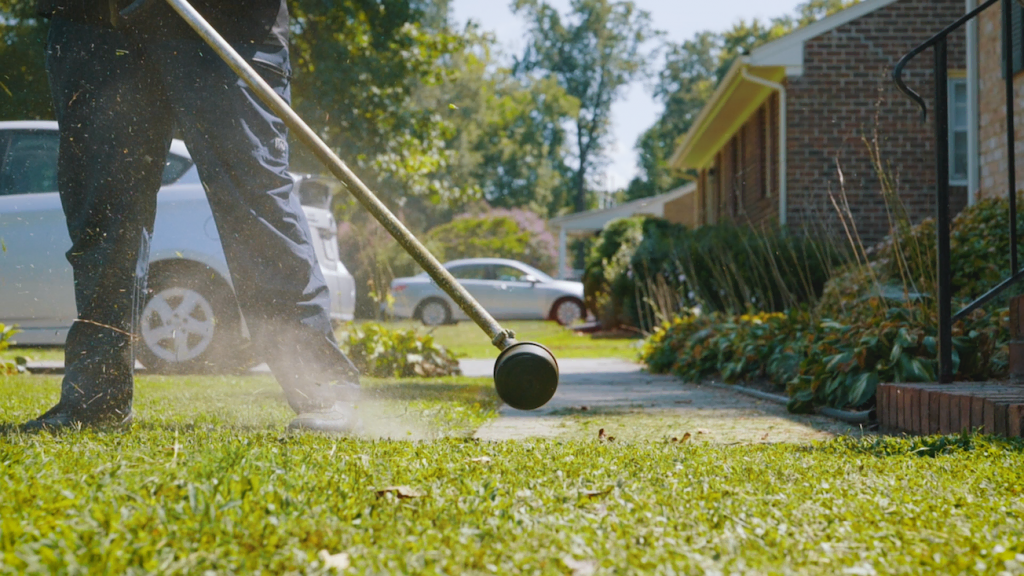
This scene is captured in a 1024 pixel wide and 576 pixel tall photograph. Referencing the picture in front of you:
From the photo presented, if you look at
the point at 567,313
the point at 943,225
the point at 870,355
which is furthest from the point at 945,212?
the point at 567,313

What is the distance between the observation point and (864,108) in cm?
1284

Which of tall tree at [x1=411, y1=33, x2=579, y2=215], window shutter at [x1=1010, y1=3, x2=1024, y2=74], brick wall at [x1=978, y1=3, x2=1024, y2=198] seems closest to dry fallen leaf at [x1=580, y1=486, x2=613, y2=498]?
brick wall at [x1=978, y1=3, x2=1024, y2=198]

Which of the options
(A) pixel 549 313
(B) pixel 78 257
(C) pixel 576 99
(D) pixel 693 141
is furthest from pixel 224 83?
(C) pixel 576 99

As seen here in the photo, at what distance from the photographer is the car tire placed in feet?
21.5

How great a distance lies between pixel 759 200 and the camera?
14945 mm

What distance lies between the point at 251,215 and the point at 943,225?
98.5 inches

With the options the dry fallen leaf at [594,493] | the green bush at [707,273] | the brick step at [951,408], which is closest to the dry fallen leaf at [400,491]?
the dry fallen leaf at [594,493]

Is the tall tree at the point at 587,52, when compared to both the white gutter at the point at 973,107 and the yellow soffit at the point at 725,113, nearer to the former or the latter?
the yellow soffit at the point at 725,113

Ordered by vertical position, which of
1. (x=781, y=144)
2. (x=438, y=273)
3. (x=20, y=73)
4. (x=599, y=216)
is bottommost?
(x=438, y=273)

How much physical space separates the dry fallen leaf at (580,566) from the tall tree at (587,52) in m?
54.3

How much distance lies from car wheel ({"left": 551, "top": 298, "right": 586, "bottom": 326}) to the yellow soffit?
3.51 metres

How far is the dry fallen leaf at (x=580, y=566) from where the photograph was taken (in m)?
1.56

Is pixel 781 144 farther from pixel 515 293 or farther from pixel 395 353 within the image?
pixel 515 293

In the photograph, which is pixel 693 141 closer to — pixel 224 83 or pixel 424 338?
A: pixel 424 338
